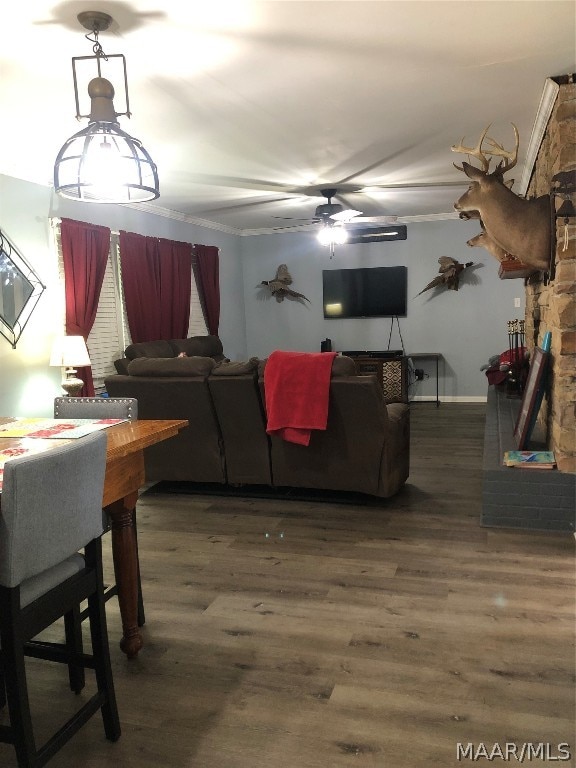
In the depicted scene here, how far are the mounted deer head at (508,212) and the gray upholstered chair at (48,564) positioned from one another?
286 centimetres

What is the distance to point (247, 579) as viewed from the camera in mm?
3059

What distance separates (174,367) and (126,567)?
2.06 metres

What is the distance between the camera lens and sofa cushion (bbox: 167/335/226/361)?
6746 mm

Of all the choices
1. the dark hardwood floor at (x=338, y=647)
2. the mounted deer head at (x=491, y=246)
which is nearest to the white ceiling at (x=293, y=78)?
the mounted deer head at (x=491, y=246)

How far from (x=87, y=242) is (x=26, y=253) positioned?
0.71 metres

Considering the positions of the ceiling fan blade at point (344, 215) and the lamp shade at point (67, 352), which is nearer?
the lamp shade at point (67, 352)

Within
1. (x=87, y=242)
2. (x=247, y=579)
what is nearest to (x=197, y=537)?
(x=247, y=579)

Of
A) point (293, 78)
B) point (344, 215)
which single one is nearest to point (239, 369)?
point (293, 78)

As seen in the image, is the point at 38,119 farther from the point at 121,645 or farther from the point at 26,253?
the point at 121,645

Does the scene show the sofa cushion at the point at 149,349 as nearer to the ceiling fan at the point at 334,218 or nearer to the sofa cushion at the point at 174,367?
the sofa cushion at the point at 174,367

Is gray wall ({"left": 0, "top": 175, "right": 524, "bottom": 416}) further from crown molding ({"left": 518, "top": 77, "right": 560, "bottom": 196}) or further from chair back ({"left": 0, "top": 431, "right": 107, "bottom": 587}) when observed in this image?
chair back ({"left": 0, "top": 431, "right": 107, "bottom": 587})

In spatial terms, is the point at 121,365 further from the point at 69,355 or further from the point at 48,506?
the point at 48,506

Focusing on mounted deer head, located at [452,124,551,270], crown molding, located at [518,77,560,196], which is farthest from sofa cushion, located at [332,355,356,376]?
crown molding, located at [518,77,560,196]

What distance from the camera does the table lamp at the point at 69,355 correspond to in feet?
16.0
